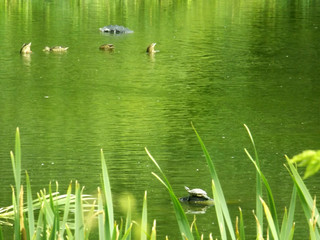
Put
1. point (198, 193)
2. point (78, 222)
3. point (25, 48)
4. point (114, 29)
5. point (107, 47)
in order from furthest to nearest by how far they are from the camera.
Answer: point (114, 29), point (107, 47), point (25, 48), point (198, 193), point (78, 222)

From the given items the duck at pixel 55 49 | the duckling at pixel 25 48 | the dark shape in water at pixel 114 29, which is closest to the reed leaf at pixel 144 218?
the duckling at pixel 25 48

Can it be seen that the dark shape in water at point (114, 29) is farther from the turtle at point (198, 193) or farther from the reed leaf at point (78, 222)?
the reed leaf at point (78, 222)

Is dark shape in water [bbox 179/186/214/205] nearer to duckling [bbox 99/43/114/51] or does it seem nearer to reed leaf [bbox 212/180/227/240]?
reed leaf [bbox 212/180/227/240]

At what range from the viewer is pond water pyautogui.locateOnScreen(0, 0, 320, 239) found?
7.90 meters

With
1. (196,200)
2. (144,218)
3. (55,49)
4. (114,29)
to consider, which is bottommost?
(114,29)

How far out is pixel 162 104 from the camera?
11719 millimetres

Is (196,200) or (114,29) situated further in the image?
(114,29)

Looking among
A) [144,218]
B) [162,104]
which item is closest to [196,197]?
[162,104]

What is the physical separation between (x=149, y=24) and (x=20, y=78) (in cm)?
948

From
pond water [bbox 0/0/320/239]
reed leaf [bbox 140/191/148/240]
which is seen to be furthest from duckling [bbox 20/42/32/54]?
reed leaf [bbox 140/191/148/240]

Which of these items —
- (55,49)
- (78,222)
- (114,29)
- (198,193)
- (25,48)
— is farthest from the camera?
(114,29)

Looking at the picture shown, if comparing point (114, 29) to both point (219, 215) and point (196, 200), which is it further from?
point (219, 215)

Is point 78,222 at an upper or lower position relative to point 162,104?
upper

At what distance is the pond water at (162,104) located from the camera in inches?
311
